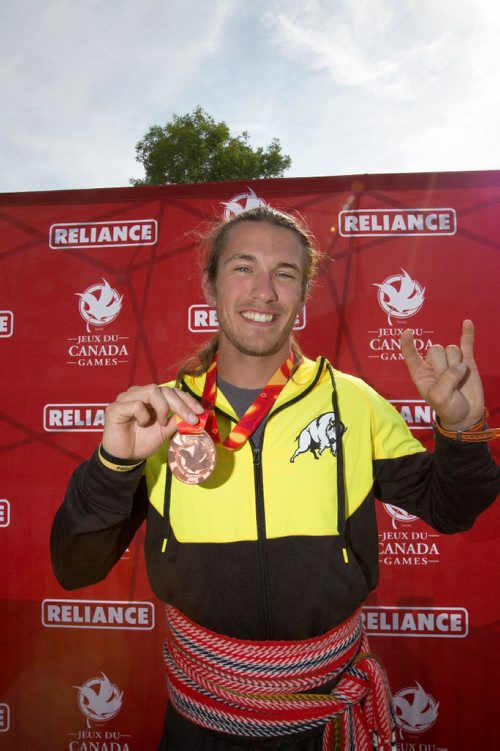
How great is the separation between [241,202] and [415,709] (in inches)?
105

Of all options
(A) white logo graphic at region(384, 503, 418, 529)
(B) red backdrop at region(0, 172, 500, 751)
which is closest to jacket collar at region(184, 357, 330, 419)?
(B) red backdrop at region(0, 172, 500, 751)

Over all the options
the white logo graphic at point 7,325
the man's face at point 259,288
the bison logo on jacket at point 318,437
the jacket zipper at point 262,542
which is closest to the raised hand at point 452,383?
the bison logo on jacket at point 318,437

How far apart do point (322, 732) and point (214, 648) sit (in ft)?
1.25

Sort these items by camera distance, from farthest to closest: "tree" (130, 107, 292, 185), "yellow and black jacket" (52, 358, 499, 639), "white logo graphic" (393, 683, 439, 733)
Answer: "tree" (130, 107, 292, 185) → "white logo graphic" (393, 683, 439, 733) → "yellow and black jacket" (52, 358, 499, 639)

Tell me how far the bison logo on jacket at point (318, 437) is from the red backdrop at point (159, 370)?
1.14m

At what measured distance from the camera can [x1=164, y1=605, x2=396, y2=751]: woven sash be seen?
130 centimetres

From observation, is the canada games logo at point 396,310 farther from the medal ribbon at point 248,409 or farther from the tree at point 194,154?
the tree at point 194,154

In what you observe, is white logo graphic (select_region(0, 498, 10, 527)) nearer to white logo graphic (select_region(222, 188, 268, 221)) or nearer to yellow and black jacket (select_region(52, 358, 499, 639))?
yellow and black jacket (select_region(52, 358, 499, 639))

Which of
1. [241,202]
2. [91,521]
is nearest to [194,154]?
[241,202]

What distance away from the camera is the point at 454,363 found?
4.26 feet

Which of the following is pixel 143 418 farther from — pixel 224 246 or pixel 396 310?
pixel 396 310

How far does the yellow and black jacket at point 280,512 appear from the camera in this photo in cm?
132

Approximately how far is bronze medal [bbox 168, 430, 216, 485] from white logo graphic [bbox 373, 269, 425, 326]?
1548mm

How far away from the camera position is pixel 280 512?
138 cm
